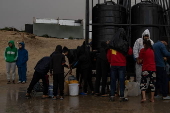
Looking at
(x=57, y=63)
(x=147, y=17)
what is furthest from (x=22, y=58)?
(x=147, y=17)

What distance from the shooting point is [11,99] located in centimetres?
803

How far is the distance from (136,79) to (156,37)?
2.13 meters

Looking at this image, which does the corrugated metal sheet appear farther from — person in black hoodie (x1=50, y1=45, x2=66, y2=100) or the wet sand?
person in black hoodie (x1=50, y1=45, x2=66, y2=100)

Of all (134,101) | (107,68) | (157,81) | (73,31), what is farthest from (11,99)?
(73,31)

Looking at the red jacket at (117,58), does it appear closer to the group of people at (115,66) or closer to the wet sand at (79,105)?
the group of people at (115,66)

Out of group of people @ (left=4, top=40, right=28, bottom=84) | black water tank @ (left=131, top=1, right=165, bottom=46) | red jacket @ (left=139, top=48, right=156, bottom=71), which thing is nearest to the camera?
red jacket @ (left=139, top=48, right=156, bottom=71)

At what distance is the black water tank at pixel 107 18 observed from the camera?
399 inches

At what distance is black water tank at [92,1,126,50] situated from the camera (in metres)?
10.1

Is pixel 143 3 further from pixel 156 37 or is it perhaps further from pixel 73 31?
pixel 73 31

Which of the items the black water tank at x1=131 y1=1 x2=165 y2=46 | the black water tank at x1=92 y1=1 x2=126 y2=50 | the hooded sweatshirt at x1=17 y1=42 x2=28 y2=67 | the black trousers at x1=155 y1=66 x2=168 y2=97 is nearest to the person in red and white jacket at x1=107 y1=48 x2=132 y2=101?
the black trousers at x1=155 y1=66 x2=168 y2=97

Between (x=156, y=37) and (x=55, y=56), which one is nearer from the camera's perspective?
(x=55, y=56)

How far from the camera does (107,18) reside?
1014 cm

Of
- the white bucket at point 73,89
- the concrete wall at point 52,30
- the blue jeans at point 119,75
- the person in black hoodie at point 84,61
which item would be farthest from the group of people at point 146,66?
the concrete wall at point 52,30

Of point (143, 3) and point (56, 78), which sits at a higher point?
point (143, 3)
